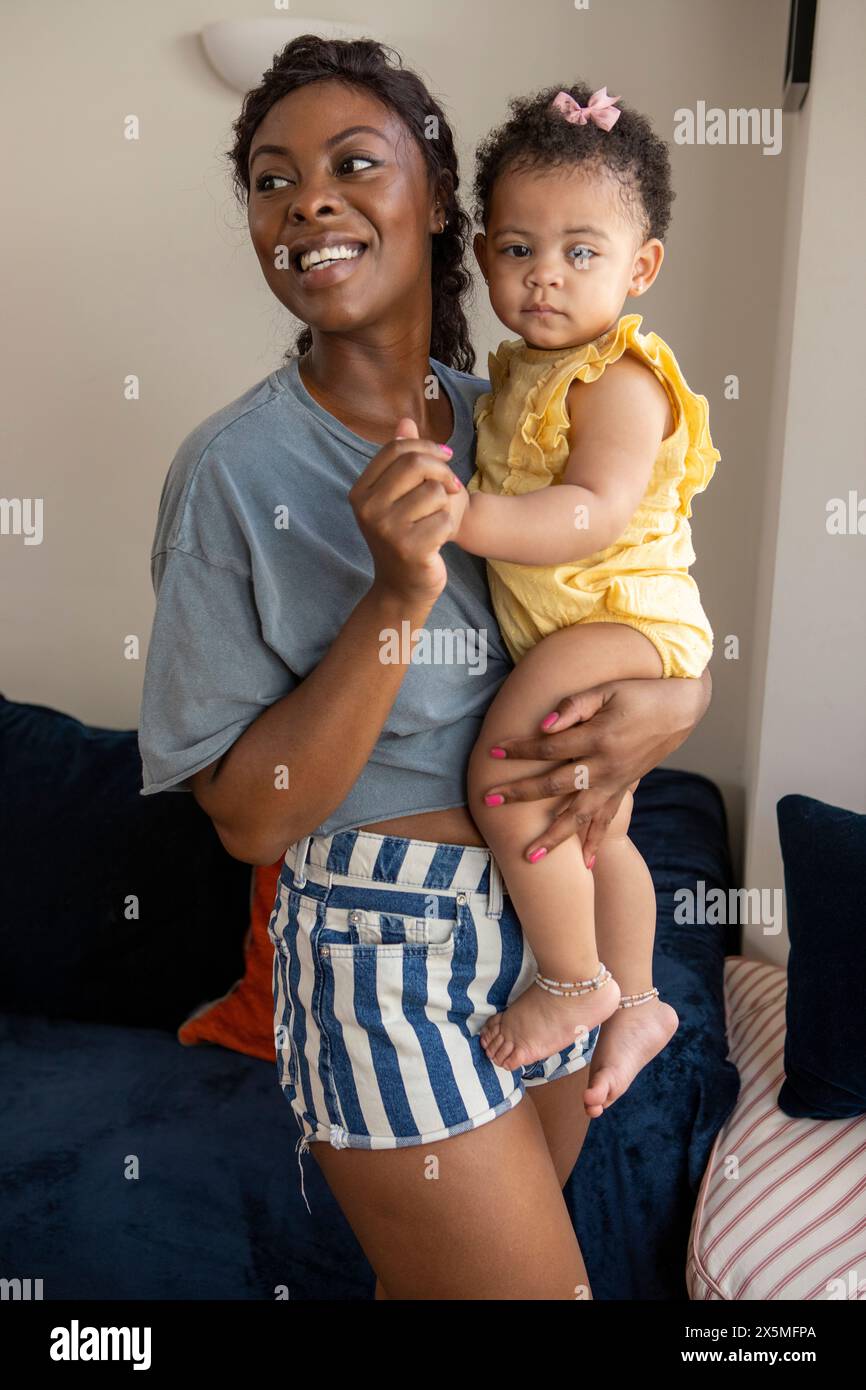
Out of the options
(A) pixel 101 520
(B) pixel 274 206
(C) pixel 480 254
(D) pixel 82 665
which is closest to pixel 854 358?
(C) pixel 480 254

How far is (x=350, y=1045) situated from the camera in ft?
3.67

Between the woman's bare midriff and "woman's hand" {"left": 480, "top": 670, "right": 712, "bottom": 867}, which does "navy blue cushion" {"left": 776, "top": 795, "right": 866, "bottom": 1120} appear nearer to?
"woman's hand" {"left": 480, "top": 670, "right": 712, "bottom": 867}

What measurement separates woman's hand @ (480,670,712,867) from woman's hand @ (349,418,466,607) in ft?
0.71

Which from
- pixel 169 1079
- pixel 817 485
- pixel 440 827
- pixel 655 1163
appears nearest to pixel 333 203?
pixel 440 827

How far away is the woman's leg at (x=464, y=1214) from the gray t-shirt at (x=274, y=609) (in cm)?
31

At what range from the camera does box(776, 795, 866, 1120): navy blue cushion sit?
1.74 m

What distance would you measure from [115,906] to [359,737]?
1466 mm

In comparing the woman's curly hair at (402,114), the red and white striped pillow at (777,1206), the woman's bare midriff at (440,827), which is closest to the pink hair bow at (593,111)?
the woman's curly hair at (402,114)

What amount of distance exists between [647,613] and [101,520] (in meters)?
1.74

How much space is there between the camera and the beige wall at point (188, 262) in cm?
230

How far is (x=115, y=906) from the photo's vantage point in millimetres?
2357

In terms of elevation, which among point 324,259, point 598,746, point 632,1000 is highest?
point 324,259

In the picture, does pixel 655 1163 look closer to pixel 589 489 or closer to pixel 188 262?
pixel 589 489

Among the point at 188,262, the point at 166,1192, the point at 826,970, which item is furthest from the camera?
the point at 188,262
